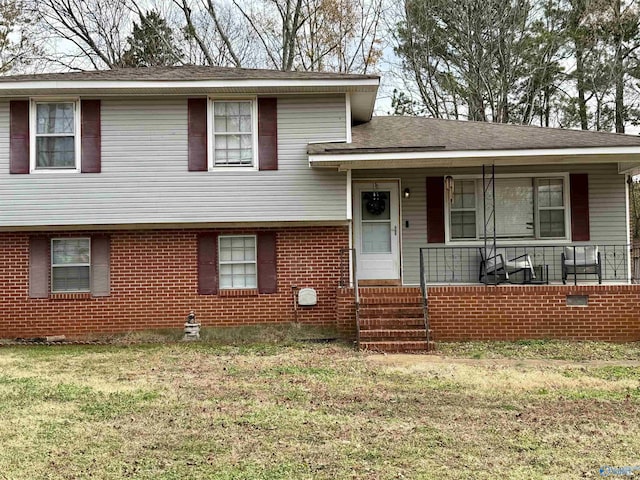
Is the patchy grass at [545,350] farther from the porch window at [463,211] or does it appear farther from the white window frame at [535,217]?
the porch window at [463,211]

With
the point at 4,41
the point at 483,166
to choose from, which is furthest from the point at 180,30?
the point at 483,166

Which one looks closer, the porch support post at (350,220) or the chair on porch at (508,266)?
the porch support post at (350,220)

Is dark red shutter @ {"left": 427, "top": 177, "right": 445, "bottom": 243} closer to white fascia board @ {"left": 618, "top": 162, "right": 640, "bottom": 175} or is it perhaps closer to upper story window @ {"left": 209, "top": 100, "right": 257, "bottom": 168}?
white fascia board @ {"left": 618, "top": 162, "right": 640, "bottom": 175}

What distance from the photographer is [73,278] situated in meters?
11.4

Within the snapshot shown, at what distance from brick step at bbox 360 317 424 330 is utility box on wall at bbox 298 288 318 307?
1409mm

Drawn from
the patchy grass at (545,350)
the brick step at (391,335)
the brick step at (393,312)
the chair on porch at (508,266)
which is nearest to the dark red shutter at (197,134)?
the brick step at (393,312)

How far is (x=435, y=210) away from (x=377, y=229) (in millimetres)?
1235

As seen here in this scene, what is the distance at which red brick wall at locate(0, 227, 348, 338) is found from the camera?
11289mm

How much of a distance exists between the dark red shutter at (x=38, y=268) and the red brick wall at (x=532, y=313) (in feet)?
23.7

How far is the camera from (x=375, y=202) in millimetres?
12258

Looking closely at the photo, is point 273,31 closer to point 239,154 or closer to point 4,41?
point 4,41

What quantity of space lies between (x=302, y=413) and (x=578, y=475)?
2.69 m

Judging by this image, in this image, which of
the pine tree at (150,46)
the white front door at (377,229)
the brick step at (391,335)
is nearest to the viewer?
the brick step at (391,335)

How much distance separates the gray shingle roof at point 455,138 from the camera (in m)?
10.5
